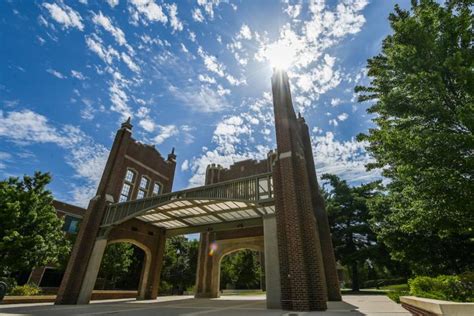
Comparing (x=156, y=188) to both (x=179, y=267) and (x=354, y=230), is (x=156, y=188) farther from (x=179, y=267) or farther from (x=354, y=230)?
(x=354, y=230)

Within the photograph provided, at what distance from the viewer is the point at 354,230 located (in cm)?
2716

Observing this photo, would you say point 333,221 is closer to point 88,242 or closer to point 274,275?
point 274,275

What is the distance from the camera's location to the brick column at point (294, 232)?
884 cm

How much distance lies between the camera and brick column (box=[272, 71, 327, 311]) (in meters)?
8.84

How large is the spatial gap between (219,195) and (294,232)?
4.33m

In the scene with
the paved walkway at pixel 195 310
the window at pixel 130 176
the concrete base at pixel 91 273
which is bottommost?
the paved walkway at pixel 195 310

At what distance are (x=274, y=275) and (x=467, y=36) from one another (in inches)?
423

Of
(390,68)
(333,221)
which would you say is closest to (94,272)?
(390,68)

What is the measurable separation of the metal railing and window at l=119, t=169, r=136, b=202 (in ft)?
Answer: 10.2

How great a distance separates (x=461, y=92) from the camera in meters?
8.11

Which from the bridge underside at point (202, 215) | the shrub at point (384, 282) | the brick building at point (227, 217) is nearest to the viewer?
the brick building at point (227, 217)

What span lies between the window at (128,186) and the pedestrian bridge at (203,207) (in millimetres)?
2309

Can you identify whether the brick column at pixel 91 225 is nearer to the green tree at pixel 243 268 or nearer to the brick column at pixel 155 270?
the brick column at pixel 155 270

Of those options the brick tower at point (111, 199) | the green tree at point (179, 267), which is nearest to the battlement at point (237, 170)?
the brick tower at point (111, 199)
